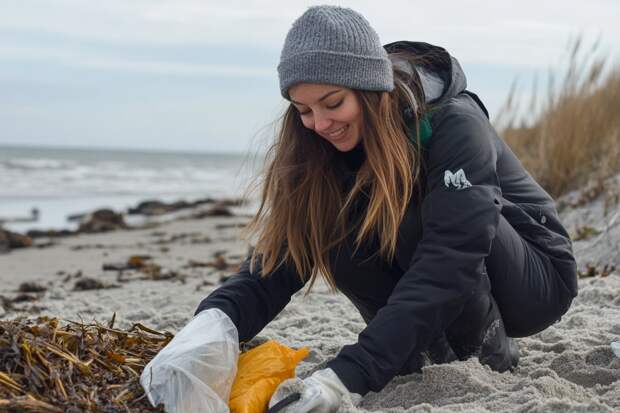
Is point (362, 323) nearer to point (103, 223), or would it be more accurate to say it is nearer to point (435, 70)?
point (435, 70)

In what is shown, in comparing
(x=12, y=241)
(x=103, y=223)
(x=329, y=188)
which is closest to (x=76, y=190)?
(x=103, y=223)

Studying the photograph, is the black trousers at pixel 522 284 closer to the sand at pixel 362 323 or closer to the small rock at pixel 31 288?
the sand at pixel 362 323

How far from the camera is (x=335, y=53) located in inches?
94.0

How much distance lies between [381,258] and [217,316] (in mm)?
538

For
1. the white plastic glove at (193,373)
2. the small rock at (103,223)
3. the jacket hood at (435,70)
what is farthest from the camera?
the small rock at (103,223)

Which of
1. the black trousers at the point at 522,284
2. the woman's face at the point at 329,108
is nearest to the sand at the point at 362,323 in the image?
the black trousers at the point at 522,284

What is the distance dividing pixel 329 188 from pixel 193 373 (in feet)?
2.48

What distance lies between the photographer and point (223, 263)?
6164 mm

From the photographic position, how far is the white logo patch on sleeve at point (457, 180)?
2.32 m

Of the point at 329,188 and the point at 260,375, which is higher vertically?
the point at 329,188

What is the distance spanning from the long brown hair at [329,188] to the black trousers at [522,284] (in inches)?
12.5

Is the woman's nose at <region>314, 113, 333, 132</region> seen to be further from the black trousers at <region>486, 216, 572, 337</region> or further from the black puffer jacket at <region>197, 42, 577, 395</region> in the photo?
the black trousers at <region>486, 216, 572, 337</region>

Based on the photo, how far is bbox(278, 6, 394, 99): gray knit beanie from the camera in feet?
7.85

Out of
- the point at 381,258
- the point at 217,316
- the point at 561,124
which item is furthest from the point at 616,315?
the point at 561,124
